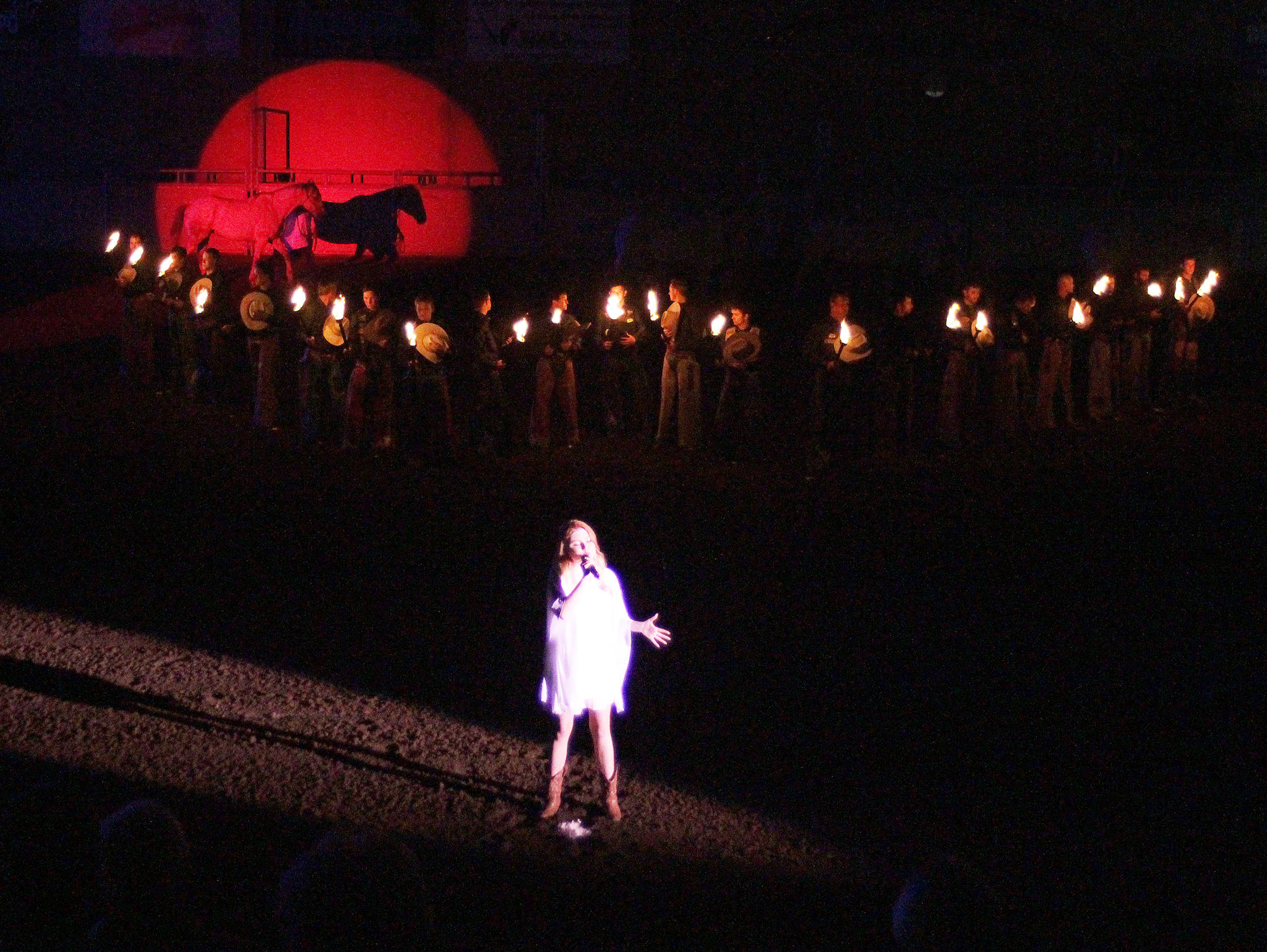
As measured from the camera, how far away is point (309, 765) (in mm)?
6777

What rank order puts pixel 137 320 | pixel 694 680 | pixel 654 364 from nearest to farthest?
pixel 694 680 < pixel 654 364 < pixel 137 320

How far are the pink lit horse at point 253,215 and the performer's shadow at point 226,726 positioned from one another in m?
17.1

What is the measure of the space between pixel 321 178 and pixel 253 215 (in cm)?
336

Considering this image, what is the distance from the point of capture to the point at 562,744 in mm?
6129

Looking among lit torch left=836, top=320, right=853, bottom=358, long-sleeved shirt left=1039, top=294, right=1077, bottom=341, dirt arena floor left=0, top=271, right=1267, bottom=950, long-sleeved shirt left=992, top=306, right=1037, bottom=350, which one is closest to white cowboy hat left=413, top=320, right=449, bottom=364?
dirt arena floor left=0, top=271, right=1267, bottom=950

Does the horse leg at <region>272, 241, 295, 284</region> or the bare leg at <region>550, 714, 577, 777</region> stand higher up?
the horse leg at <region>272, 241, 295, 284</region>

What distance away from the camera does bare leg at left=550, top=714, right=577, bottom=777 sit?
6121mm

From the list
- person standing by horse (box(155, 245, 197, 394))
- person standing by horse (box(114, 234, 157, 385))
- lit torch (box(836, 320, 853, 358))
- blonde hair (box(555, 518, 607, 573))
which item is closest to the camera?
blonde hair (box(555, 518, 607, 573))

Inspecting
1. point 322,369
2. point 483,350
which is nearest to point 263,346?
point 322,369

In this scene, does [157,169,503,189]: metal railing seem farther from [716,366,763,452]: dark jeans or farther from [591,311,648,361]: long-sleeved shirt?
[716,366,763,452]: dark jeans

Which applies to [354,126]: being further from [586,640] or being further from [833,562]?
[586,640]

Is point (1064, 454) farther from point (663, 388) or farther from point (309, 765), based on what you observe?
point (309, 765)

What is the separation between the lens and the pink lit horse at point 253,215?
2441cm

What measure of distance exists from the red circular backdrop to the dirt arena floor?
17001 mm
